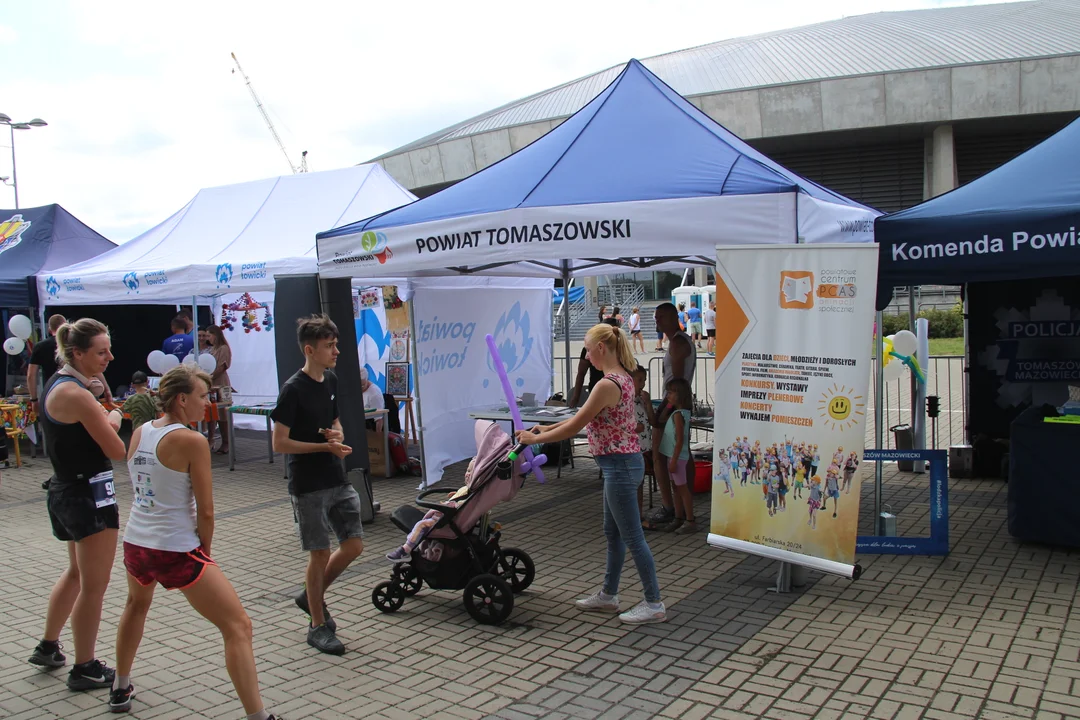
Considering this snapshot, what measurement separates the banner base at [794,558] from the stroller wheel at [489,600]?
136 cm

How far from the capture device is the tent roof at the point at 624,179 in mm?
5445

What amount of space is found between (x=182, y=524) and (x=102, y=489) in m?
0.84

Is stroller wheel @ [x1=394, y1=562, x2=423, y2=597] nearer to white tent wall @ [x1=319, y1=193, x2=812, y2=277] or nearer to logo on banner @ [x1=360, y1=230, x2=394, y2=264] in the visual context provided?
white tent wall @ [x1=319, y1=193, x2=812, y2=277]

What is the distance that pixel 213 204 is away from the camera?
12305 mm

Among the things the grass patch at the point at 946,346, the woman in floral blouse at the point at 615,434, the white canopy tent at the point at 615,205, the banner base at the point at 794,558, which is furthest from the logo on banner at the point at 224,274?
the grass patch at the point at 946,346

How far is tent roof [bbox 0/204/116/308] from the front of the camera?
39.0 ft

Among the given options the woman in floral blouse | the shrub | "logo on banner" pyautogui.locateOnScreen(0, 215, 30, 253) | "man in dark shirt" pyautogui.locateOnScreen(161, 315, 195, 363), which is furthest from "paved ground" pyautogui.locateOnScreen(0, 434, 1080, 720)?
the shrub

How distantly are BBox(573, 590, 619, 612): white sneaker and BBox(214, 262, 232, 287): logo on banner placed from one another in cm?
679

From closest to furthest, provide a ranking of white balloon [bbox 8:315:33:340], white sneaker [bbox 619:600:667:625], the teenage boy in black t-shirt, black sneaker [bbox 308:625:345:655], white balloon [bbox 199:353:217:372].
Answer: the teenage boy in black t-shirt, black sneaker [bbox 308:625:345:655], white sneaker [bbox 619:600:667:625], white balloon [bbox 199:353:217:372], white balloon [bbox 8:315:33:340]

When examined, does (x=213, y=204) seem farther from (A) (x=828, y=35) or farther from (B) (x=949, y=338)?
(A) (x=828, y=35)

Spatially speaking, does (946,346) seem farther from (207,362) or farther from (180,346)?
(180,346)

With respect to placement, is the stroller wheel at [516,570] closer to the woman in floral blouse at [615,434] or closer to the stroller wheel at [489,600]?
the stroller wheel at [489,600]

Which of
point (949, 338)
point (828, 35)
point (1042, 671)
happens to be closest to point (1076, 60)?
point (949, 338)

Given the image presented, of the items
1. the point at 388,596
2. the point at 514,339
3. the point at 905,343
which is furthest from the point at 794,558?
the point at 514,339
